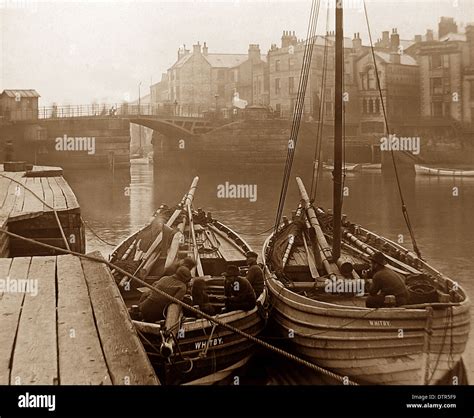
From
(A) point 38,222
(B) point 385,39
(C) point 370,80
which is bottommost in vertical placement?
(A) point 38,222

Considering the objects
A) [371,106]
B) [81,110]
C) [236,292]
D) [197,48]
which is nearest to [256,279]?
[236,292]

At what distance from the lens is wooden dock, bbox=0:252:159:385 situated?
3430mm

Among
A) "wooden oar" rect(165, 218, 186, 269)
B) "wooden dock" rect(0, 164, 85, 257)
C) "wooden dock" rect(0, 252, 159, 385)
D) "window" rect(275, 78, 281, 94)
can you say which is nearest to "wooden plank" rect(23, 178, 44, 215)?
"wooden dock" rect(0, 164, 85, 257)

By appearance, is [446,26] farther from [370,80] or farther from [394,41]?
[370,80]

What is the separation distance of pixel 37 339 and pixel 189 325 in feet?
12.4

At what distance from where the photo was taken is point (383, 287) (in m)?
8.12

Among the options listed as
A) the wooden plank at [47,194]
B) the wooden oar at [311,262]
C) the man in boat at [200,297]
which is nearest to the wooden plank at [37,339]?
the man in boat at [200,297]

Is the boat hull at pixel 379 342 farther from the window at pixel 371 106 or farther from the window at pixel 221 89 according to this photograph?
the window at pixel 221 89

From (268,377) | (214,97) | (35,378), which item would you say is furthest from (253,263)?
(214,97)

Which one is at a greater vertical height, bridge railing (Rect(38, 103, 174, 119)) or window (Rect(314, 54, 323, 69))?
window (Rect(314, 54, 323, 69))

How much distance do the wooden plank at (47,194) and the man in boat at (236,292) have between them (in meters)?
3.11

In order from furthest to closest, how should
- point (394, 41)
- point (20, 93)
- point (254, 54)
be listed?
point (254, 54) < point (394, 41) < point (20, 93)

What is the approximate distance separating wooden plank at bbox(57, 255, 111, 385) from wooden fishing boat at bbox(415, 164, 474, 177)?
43.7 m

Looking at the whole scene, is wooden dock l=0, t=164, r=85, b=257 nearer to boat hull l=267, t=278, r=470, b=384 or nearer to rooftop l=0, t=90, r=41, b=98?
boat hull l=267, t=278, r=470, b=384
